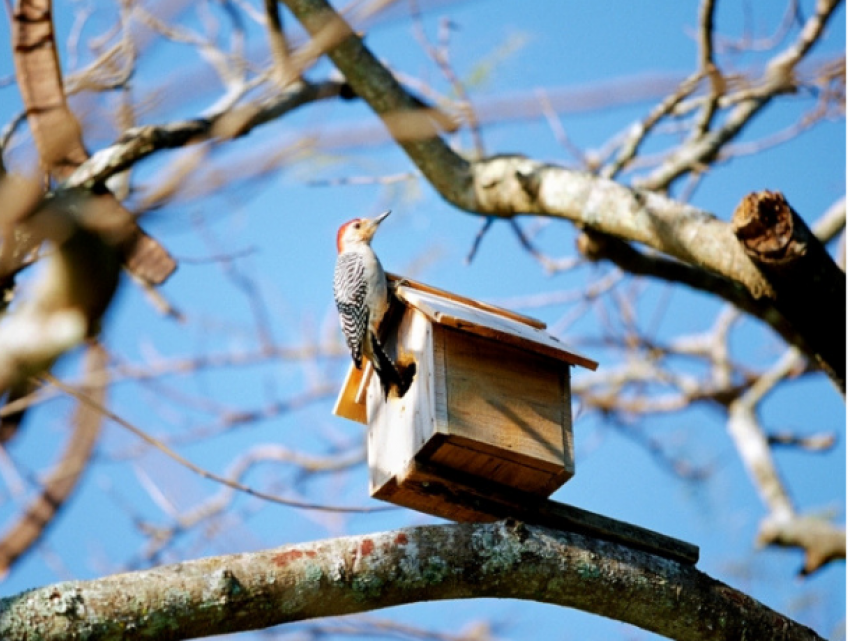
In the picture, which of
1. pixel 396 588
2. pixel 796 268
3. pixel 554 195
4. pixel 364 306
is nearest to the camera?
pixel 396 588

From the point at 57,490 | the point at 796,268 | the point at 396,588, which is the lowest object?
the point at 57,490

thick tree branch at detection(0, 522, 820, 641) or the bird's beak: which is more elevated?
the bird's beak

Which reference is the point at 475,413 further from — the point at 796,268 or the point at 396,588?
the point at 796,268

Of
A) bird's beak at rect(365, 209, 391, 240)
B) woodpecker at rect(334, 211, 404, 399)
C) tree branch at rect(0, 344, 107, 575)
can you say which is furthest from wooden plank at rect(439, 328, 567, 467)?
bird's beak at rect(365, 209, 391, 240)

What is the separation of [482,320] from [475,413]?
1.04ft

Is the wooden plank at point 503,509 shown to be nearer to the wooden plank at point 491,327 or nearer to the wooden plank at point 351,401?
the wooden plank at point 491,327

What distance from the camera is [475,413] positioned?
3553mm

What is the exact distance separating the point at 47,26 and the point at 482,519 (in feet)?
7.45

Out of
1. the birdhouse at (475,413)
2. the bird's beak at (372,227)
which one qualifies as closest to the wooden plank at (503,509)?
the birdhouse at (475,413)

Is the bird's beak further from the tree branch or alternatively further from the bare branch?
the tree branch

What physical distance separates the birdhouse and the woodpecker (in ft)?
0.78

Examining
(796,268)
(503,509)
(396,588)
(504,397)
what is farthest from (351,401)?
(796,268)

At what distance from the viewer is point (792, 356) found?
7645 millimetres

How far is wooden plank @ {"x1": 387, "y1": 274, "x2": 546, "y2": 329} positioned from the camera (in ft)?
13.2
